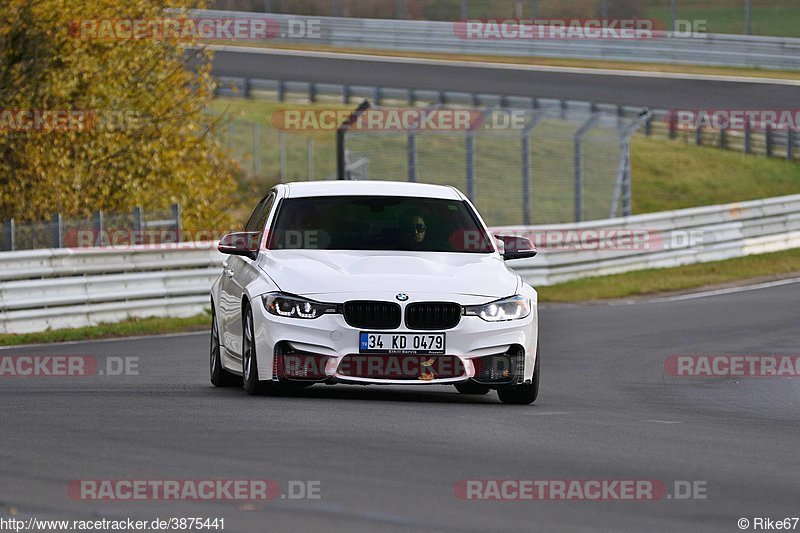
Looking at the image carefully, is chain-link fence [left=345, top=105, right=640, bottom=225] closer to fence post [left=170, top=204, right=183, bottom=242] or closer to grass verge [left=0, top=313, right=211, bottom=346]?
fence post [left=170, top=204, right=183, bottom=242]

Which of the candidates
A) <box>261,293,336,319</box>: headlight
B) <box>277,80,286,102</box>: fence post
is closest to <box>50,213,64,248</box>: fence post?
<box>261,293,336,319</box>: headlight

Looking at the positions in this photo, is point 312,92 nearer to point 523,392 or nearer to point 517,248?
point 517,248

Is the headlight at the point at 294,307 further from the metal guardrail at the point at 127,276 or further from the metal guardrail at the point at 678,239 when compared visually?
the metal guardrail at the point at 678,239

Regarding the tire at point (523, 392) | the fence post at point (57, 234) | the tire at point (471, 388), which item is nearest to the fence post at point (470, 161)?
the fence post at point (57, 234)

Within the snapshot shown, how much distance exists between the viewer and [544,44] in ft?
161

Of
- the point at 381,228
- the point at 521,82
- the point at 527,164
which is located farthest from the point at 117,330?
the point at 521,82

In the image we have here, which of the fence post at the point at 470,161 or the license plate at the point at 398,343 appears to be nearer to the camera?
the license plate at the point at 398,343

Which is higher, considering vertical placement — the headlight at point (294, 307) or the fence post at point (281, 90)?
the headlight at point (294, 307)

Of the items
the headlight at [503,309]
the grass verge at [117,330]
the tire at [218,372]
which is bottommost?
the grass verge at [117,330]

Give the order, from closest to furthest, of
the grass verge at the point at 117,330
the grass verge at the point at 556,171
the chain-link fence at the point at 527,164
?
1. the grass verge at the point at 117,330
2. the chain-link fence at the point at 527,164
3. the grass verge at the point at 556,171

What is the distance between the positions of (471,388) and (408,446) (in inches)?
125

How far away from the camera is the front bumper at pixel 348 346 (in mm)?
10727

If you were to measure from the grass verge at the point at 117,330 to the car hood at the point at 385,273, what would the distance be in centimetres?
788

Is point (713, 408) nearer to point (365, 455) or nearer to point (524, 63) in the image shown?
point (365, 455)
